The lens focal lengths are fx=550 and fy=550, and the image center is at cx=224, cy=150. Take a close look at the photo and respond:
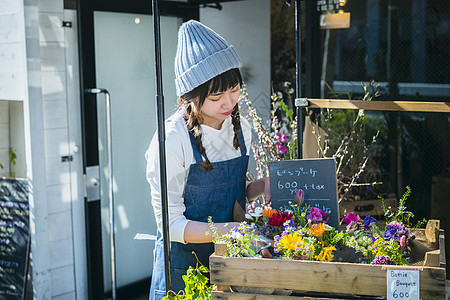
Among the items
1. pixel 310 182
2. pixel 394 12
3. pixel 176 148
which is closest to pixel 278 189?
pixel 310 182

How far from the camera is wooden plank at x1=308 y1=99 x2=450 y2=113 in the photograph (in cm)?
196

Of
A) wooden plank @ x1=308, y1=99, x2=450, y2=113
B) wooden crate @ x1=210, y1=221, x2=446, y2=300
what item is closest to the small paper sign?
wooden crate @ x1=210, y1=221, x2=446, y2=300

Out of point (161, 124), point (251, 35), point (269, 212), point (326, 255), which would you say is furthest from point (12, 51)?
point (326, 255)

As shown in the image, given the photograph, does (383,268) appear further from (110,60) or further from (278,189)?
(110,60)

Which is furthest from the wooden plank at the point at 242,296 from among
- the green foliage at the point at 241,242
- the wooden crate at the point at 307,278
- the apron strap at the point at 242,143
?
the apron strap at the point at 242,143

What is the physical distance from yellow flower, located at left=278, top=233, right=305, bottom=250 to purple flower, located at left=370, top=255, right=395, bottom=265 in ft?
0.69

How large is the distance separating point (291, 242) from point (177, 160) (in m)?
0.66

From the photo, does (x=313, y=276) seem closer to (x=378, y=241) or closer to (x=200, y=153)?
(x=378, y=241)

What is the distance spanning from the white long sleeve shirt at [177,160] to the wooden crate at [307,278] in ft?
1.37

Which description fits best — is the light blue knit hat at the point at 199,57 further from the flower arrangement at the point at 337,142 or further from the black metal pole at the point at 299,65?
the flower arrangement at the point at 337,142

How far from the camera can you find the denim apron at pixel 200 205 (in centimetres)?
218

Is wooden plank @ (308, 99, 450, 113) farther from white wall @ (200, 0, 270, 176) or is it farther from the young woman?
white wall @ (200, 0, 270, 176)

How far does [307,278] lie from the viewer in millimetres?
1545

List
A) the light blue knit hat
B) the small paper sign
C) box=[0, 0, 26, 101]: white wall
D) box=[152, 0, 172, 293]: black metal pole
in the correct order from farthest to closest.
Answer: box=[0, 0, 26, 101]: white wall, the light blue knit hat, box=[152, 0, 172, 293]: black metal pole, the small paper sign
